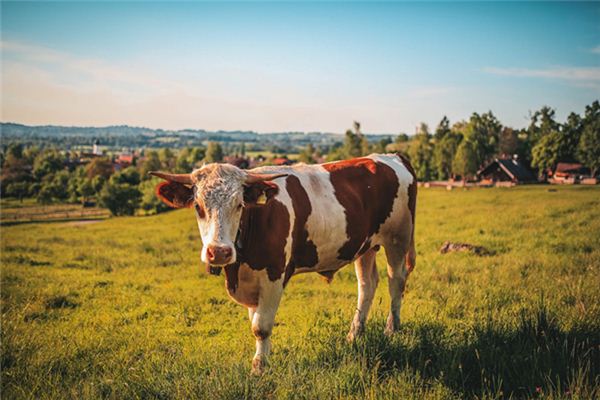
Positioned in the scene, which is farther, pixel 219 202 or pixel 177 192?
pixel 177 192

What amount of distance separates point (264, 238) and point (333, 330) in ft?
6.98

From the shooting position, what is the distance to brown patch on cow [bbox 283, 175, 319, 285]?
16.8ft

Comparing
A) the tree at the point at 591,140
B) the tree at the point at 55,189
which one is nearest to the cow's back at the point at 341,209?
the tree at the point at 591,140

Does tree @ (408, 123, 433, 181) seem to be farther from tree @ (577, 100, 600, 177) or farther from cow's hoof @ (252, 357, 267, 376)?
cow's hoof @ (252, 357, 267, 376)

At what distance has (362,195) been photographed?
5969 millimetres

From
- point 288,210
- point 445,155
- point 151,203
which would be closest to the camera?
point 288,210

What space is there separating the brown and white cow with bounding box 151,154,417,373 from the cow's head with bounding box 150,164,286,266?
10 mm

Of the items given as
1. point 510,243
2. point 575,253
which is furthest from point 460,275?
point 510,243

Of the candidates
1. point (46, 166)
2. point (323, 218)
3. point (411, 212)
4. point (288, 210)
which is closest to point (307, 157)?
point (46, 166)

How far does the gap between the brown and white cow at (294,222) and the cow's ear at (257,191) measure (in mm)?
11

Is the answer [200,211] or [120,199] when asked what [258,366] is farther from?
[120,199]

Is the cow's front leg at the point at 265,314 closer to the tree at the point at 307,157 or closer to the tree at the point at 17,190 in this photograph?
the tree at the point at 307,157

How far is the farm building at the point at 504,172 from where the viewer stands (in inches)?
1852

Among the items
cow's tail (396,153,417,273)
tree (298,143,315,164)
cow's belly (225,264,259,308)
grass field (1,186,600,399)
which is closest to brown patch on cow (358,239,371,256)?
grass field (1,186,600,399)
